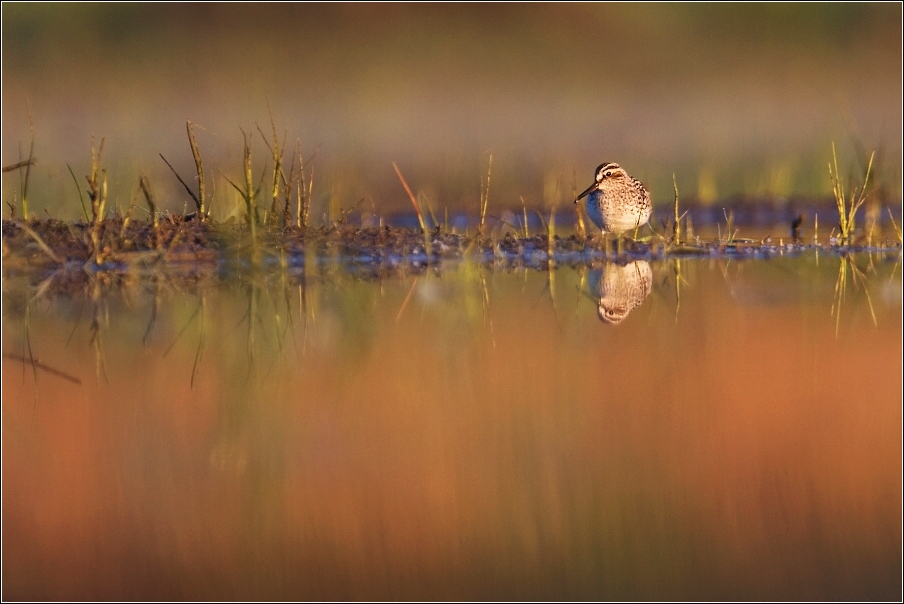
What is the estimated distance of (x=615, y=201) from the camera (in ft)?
35.8

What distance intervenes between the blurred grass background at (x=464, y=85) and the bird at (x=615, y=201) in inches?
279

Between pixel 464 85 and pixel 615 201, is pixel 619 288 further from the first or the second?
pixel 464 85

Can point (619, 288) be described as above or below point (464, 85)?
below

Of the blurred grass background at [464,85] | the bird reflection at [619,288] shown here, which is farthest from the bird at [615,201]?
the blurred grass background at [464,85]

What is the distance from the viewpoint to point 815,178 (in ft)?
56.3

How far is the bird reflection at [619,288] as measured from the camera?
331 inches

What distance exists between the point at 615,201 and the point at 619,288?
186 centimetres

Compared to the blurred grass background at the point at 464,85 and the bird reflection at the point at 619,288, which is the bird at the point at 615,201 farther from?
the blurred grass background at the point at 464,85

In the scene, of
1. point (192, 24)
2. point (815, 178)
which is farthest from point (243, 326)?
point (192, 24)

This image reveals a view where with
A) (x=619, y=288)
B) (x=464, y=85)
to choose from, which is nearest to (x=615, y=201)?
(x=619, y=288)

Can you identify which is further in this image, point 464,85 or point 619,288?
point 464,85

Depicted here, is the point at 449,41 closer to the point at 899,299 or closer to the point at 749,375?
the point at 899,299

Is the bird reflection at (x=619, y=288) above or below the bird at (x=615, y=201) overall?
below

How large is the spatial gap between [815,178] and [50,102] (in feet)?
40.4
